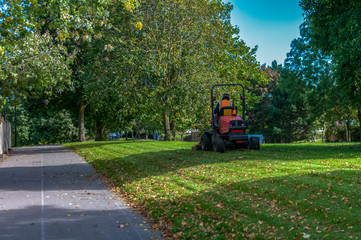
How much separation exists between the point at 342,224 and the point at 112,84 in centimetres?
2225

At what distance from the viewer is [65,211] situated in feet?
30.1

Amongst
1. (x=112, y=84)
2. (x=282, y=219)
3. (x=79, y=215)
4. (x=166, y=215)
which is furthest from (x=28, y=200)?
(x=112, y=84)

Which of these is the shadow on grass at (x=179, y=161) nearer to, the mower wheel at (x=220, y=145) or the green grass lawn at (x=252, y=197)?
the green grass lawn at (x=252, y=197)

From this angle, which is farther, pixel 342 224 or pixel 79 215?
pixel 79 215

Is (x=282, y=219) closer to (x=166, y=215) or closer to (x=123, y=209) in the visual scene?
(x=166, y=215)

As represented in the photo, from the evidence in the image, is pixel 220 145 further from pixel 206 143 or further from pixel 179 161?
pixel 179 161

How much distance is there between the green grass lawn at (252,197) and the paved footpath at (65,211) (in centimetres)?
56

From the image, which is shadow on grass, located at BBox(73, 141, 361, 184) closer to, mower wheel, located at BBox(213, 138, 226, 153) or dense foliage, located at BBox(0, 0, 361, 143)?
mower wheel, located at BBox(213, 138, 226, 153)

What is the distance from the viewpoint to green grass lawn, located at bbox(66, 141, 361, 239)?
6.58m

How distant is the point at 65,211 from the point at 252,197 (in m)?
4.20

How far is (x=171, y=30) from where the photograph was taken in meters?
27.0

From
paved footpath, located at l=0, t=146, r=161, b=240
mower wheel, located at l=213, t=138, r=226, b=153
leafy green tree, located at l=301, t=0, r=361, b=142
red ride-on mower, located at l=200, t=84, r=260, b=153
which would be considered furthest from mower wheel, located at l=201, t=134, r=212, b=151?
leafy green tree, located at l=301, t=0, r=361, b=142

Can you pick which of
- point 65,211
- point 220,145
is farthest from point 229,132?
point 65,211

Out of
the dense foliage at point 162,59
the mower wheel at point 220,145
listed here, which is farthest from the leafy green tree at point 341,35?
the mower wheel at point 220,145
